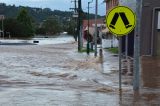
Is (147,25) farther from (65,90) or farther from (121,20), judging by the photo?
(121,20)

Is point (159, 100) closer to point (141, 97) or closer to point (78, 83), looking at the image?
point (141, 97)

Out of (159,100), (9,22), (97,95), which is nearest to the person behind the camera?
(159,100)

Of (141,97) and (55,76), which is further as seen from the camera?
(55,76)

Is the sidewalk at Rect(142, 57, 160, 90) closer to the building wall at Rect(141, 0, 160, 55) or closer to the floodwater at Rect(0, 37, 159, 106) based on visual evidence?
the floodwater at Rect(0, 37, 159, 106)

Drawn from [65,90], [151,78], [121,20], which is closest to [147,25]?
[151,78]

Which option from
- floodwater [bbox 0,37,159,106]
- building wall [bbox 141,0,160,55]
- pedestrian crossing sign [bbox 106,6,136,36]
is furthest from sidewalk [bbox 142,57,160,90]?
building wall [bbox 141,0,160,55]

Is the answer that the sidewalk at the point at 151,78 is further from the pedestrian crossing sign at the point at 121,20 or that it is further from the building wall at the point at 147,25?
the building wall at the point at 147,25

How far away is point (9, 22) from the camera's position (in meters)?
138

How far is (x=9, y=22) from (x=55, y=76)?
11679 centimetres

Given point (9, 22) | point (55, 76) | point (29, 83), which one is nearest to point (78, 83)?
point (29, 83)

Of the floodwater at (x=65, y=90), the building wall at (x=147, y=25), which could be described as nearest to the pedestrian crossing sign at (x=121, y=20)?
the floodwater at (x=65, y=90)

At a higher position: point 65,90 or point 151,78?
point 65,90

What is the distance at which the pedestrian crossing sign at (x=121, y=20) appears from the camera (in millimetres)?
15031

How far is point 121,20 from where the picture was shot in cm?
1508
